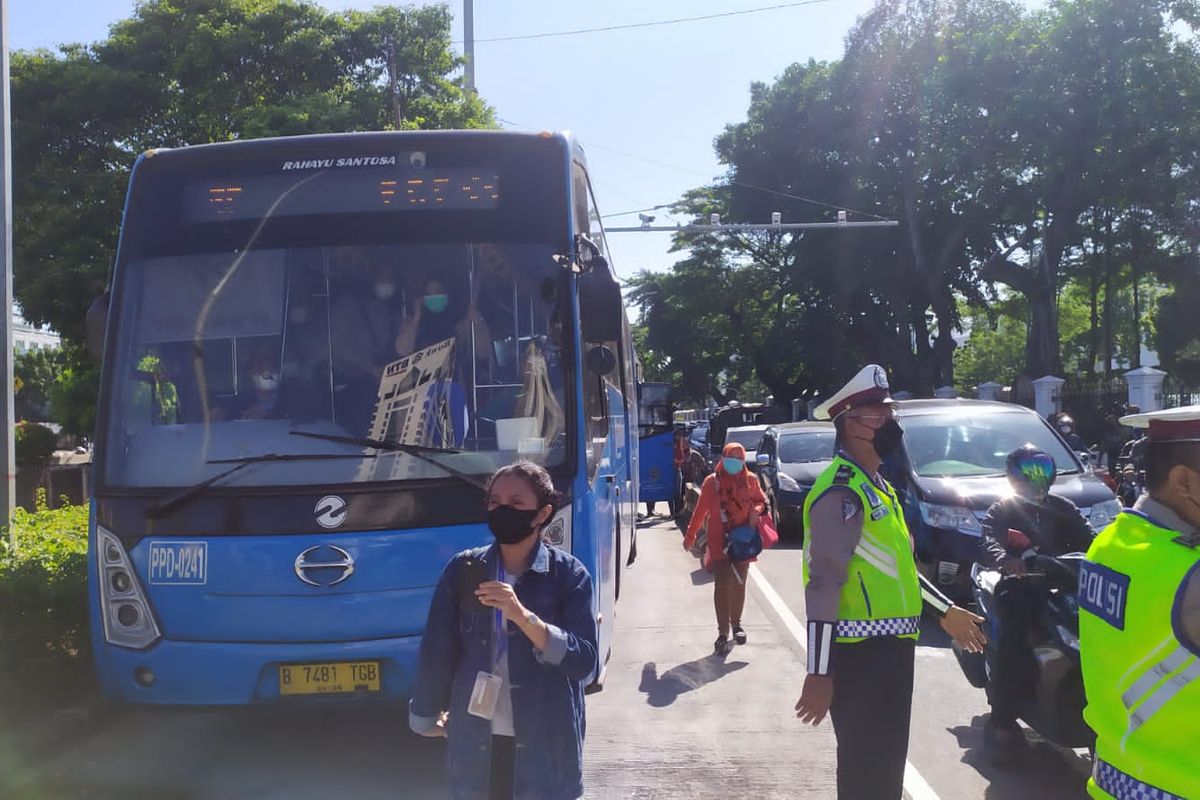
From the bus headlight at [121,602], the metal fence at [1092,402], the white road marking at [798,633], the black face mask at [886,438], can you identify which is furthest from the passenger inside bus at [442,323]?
the metal fence at [1092,402]

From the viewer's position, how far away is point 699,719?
22.8 feet

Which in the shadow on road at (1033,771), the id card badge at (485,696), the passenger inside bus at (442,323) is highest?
the passenger inside bus at (442,323)

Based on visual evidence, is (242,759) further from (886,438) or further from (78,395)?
(78,395)

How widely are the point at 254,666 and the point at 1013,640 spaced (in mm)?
3632

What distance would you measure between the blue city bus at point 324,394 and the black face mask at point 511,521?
2270mm

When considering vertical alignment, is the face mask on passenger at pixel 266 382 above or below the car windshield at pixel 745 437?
above

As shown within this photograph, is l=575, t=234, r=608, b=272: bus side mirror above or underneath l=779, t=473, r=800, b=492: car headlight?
above

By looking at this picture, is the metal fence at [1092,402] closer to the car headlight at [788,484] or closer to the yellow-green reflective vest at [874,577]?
the car headlight at [788,484]

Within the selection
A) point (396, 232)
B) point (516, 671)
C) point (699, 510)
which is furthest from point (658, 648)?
point (516, 671)

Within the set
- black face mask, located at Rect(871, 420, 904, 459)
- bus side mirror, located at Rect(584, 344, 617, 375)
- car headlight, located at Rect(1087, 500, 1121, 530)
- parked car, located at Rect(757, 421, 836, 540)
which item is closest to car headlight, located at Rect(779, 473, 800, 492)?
parked car, located at Rect(757, 421, 836, 540)

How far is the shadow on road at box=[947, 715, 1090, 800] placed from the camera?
543 cm

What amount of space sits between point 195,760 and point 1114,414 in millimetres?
25652

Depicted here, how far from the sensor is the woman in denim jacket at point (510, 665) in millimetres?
3291

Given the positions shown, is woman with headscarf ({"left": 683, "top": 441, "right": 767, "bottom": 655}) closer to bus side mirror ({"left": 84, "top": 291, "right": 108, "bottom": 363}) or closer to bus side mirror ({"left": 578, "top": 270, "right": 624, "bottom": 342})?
bus side mirror ({"left": 578, "top": 270, "right": 624, "bottom": 342})
